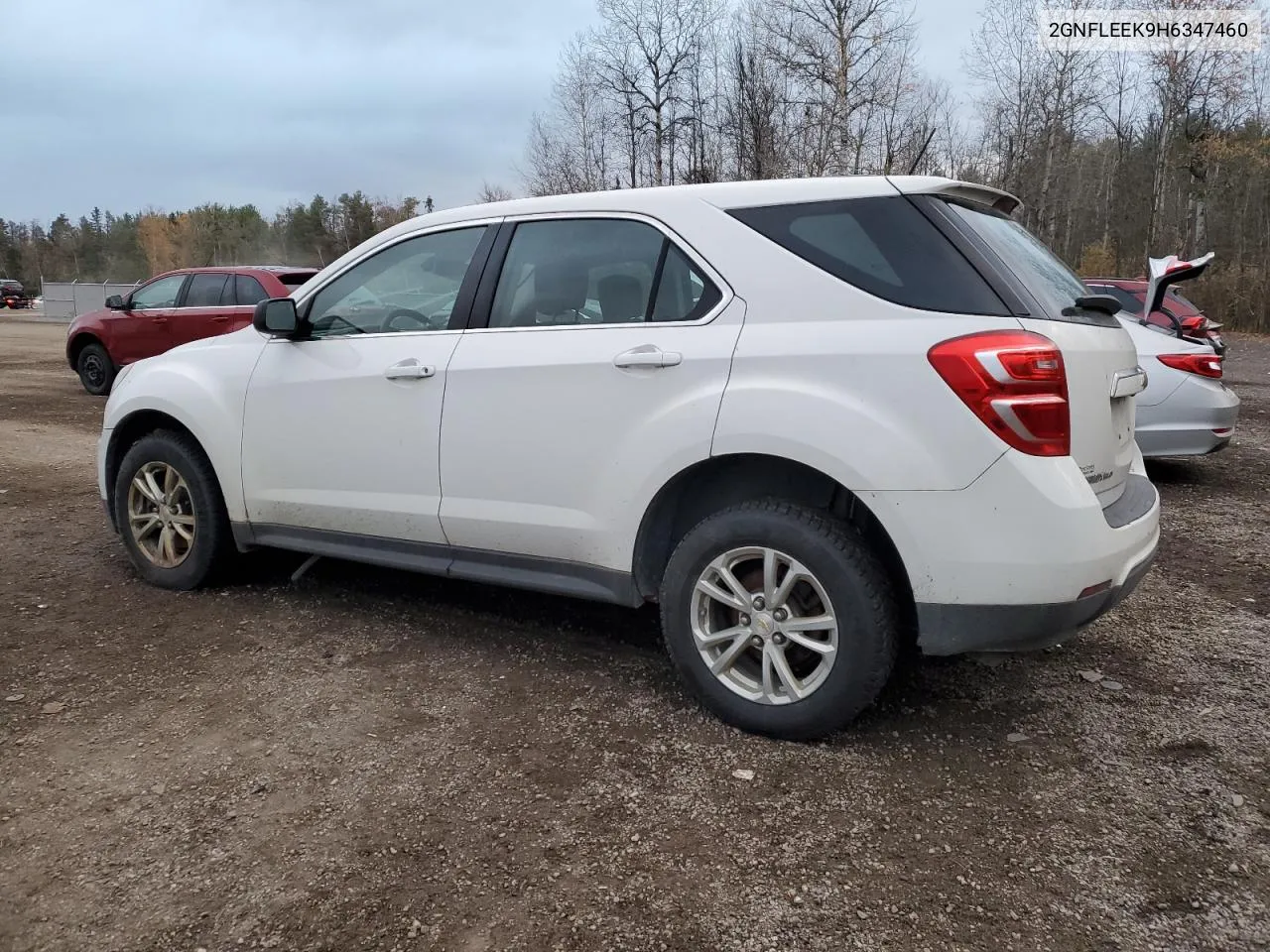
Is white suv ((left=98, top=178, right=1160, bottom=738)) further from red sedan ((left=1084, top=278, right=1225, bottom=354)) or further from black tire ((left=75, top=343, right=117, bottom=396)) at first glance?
black tire ((left=75, top=343, right=117, bottom=396))

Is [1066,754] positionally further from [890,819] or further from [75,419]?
[75,419]

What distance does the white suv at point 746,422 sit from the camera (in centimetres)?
265

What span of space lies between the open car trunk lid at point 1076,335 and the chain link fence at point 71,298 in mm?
38639

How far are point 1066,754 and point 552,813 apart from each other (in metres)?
1.65

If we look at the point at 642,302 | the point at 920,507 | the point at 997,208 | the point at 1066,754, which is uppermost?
the point at 997,208

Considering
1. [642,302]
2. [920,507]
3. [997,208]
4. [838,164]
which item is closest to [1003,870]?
[920,507]

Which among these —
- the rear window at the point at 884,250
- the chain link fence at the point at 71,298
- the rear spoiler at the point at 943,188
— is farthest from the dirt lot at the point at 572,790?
the chain link fence at the point at 71,298

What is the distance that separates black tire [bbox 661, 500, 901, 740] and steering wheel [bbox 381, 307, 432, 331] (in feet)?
4.92

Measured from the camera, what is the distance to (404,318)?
388 centimetres

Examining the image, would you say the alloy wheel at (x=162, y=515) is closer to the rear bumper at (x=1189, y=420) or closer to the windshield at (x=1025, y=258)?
the windshield at (x=1025, y=258)

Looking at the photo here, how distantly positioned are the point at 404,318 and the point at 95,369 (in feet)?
38.4

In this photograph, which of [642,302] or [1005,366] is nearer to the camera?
[1005,366]

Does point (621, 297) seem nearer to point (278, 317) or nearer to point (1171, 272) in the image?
point (278, 317)

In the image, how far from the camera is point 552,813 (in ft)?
8.61
